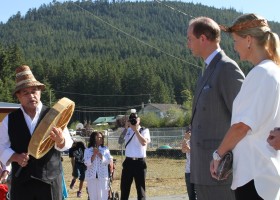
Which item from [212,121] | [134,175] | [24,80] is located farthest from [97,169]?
[212,121]

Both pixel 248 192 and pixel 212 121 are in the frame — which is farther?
pixel 212 121

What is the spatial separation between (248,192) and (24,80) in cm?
297

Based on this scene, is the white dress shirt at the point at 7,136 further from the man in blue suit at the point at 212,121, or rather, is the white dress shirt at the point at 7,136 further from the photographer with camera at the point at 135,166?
the photographer with camera at the point at 135,166

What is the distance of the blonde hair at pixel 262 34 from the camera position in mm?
3564

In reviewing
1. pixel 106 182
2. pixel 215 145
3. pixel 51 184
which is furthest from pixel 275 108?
pixel 106 182

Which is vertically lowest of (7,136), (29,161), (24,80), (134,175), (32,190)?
(134,175)

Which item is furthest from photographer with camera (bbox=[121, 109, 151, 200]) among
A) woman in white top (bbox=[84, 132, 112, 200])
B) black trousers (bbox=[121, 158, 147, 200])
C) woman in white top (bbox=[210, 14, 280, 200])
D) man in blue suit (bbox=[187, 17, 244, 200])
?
woman in white top (bbox=[210, 14, 280, 200])

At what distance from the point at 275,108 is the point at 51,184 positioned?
2.71 metres

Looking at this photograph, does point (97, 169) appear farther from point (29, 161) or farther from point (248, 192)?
point (248, 192)

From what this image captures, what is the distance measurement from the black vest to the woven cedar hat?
29cm

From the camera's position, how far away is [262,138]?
3410 millimetres

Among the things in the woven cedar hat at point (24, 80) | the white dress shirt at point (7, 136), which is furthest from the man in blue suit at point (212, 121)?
the woven cedar hat at point (24, 80)

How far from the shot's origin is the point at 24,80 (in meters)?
5.58

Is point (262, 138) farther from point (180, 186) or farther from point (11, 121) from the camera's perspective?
point (180, 186)
